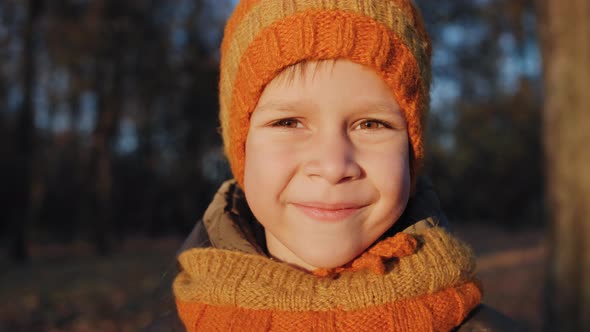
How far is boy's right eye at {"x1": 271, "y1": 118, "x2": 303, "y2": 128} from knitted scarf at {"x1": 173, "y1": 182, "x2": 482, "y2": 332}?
419 mm

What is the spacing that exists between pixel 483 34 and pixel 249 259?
18.5 m

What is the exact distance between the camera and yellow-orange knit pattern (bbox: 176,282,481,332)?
4.95ft

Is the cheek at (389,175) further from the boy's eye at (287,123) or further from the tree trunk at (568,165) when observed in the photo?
the tree trunk at (568,165)

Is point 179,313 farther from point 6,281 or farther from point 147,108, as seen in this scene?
point 147,108

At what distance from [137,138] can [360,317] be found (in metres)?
18.4

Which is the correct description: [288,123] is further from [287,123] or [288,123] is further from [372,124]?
[372,124]

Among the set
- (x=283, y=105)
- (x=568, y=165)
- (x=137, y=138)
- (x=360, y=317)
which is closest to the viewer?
(x=360, y=317)

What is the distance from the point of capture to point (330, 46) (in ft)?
5.26

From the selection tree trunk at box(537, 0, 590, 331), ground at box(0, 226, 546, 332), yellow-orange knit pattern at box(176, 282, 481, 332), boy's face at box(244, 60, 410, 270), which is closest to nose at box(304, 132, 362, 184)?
boy's face at box(244, 60, 410, 270)

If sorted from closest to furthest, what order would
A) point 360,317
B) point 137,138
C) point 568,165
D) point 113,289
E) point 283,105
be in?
point 360,317, point 283,105, point 568,165, point 113,289, point 137,138

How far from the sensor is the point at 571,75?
4488 millimetres

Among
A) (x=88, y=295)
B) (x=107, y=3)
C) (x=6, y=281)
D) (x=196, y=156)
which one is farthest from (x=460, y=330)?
(x=196, y=156)

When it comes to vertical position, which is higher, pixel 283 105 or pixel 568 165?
pixel 283 105

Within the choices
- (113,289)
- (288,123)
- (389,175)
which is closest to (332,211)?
(389,175)
